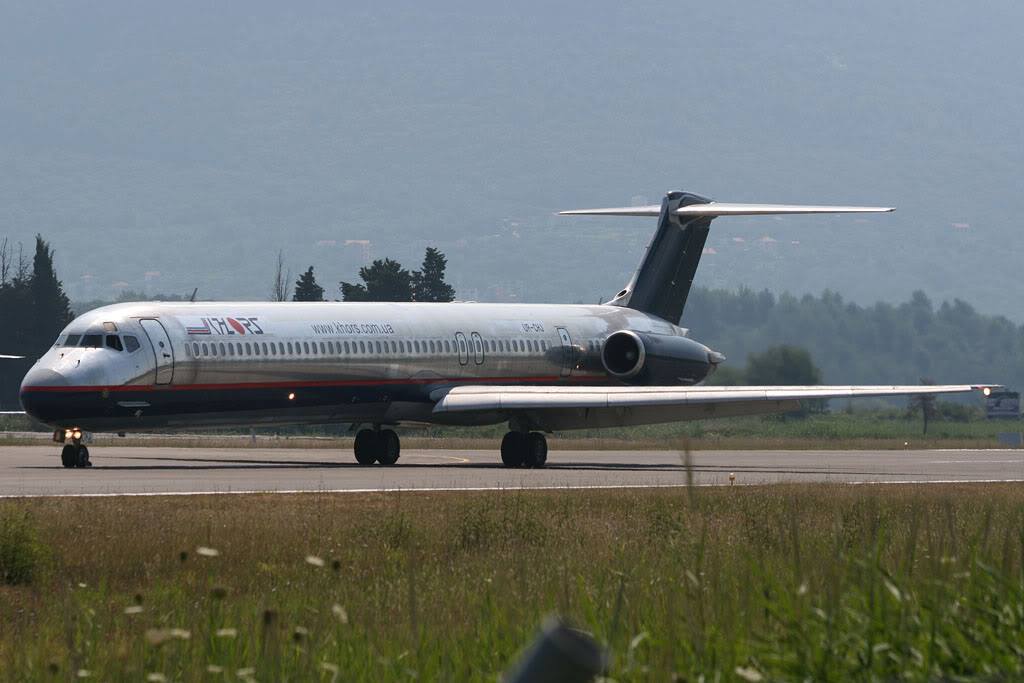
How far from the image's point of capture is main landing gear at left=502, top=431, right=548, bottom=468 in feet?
121

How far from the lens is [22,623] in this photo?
42.5 feet

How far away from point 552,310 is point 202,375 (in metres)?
11.7

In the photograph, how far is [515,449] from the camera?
36781mm

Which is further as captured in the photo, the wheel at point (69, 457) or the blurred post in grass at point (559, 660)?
the wheel at point (69, 457)

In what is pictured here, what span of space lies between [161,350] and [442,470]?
5.65 m

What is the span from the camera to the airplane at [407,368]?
3197 cm

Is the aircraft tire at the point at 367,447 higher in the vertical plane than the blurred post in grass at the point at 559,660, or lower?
lower

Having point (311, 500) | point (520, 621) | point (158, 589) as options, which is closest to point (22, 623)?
point (158, 589)

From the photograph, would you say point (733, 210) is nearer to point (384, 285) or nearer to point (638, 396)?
point (638, 396)

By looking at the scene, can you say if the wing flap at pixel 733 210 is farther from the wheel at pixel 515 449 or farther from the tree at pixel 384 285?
the tree at pixel 384 285

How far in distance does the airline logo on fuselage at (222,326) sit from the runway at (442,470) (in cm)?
254

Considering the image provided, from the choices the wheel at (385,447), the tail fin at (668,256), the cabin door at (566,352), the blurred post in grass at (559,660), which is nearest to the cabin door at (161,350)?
the wheel at (385,447)

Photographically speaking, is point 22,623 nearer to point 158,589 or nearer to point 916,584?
point 158,589

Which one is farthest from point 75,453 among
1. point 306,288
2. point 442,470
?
point 306,288
